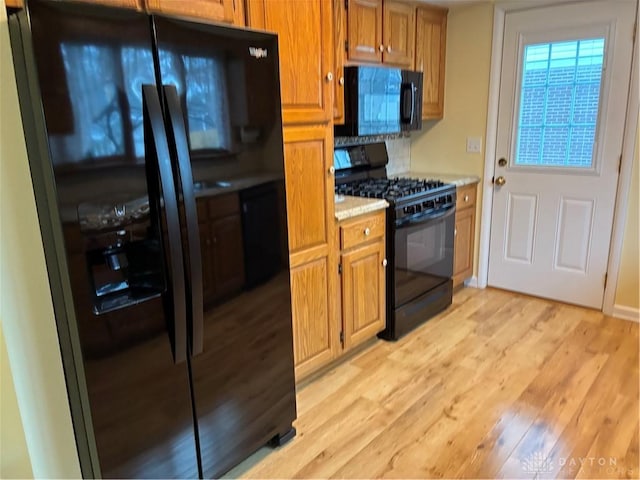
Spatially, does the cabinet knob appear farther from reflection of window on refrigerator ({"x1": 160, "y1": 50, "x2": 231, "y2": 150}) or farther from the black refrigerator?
reflection of window on refrigerator ({"x1": 160, "y1": 50, "x2": 231, "y2": 150})

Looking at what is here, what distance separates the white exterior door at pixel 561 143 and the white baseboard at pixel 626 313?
0.37 ft

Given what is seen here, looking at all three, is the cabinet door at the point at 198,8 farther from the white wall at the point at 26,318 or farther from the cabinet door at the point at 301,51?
the white wall at the point at 26,318

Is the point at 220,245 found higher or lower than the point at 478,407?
higher

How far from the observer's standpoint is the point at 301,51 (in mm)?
2018

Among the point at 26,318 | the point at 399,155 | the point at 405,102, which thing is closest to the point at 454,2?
the point at 405,102

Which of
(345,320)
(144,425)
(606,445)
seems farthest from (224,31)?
(606,445)

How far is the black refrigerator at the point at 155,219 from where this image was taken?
4.01 ft

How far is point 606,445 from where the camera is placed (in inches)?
80.0

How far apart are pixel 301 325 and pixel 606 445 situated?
57.1 inches

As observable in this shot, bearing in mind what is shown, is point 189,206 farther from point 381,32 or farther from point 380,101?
point 381,32

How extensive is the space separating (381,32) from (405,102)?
0.47m

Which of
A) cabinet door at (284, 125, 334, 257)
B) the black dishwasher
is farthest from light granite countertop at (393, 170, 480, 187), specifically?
the black dishwasher

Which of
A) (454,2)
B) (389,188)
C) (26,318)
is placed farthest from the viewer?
(454,2)

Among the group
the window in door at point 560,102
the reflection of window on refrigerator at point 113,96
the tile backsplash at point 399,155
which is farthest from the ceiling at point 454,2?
the reflection of window on refrigerator at point 113,96
